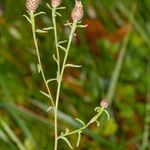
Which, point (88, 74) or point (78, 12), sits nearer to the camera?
point (78, 12)

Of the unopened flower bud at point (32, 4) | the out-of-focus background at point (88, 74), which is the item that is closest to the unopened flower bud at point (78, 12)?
the unopened flower bud at point (32, 4)

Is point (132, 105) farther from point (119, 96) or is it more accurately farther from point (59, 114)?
point (59, 114)

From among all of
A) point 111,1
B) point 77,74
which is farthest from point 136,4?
point 77,74

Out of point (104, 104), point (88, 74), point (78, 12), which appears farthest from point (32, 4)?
point (88, 74)

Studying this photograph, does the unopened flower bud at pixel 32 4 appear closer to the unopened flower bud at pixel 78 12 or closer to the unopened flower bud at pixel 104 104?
the unopened flower bud at pixel 78 12

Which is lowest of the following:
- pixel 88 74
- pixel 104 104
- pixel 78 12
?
pixel 88 74

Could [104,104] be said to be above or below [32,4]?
below

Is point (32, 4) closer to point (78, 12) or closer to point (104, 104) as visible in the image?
point (78, 12)

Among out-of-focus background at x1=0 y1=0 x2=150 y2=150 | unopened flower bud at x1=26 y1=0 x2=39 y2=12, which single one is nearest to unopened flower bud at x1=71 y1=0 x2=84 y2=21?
unopened flower bud at x1=26 y1=0 x2=39 y2=12
